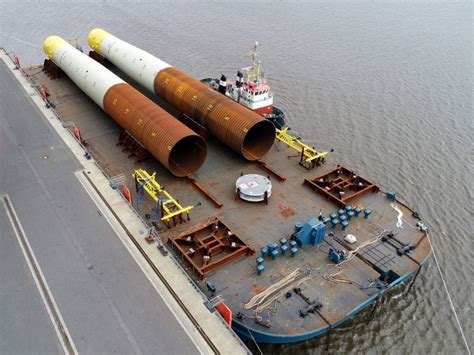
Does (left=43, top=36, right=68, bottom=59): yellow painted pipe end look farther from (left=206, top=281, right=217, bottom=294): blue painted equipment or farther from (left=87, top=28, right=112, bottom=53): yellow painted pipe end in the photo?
(left=206, top=281, right=217, bottom=294): blue painted equipment

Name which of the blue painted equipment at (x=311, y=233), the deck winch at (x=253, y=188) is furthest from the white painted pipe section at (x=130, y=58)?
the blue painted equipment at (x=311, y=233)

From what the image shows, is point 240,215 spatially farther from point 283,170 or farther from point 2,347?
point 2,347

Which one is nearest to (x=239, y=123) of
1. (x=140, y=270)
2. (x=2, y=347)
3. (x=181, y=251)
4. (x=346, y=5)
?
(x=181, y=251)

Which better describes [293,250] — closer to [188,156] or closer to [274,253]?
[274,253]

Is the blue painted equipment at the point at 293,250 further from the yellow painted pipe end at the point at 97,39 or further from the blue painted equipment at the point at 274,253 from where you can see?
the yellow painted pipe end at the point at 97,39

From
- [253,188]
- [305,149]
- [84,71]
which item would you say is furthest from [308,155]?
[84,71]

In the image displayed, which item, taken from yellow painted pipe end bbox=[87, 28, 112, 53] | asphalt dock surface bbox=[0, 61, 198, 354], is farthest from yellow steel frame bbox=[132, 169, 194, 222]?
yellow painted pipe end bbox=[87, 28, 112, 53]
